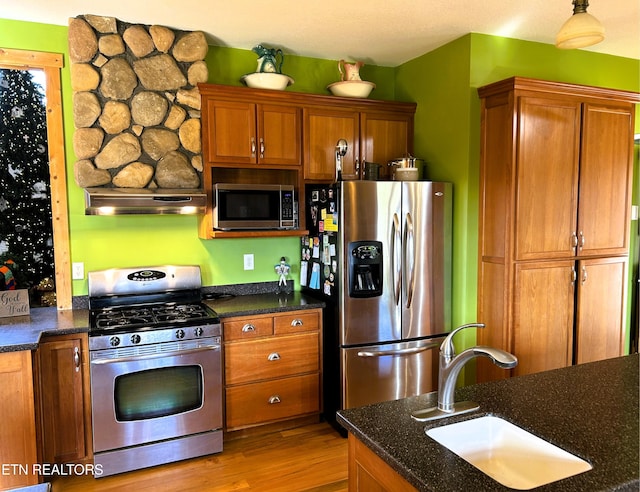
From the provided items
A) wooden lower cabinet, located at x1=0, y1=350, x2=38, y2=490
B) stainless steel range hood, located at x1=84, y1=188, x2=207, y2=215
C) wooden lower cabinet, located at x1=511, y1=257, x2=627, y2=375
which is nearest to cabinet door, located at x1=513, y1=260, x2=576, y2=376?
wooden lower cabinet, located at x1=511, y1=257, x2=627, y2=375

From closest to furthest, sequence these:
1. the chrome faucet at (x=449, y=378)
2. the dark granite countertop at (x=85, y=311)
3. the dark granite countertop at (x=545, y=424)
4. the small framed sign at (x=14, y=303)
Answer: the dark granite countertop at (x=545, y=424) < the chrome faucet at (x=449, y=378) < the dark granite countertop at (x=85, y=311) < the small framed sign at (x=14, y=303)

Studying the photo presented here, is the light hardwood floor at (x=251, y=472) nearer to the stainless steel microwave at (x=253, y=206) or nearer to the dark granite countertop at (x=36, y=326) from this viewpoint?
the dark granite countertop at (x=36, y=326)

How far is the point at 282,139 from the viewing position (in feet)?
11.1

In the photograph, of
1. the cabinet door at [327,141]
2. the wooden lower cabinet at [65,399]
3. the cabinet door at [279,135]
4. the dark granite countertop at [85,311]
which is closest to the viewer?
the dark granite countertop at [85,311]

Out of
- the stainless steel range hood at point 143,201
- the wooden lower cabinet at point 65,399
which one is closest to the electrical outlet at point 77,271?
the stainless steel range hood at point 143,201

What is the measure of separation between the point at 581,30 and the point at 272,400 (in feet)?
8.67

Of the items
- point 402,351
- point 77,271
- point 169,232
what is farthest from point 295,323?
point 77,271

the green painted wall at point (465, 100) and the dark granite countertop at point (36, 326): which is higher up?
the green painted wall at point (465, 100)

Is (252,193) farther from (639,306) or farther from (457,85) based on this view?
(639,306)

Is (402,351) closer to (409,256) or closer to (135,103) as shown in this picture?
(409,256)

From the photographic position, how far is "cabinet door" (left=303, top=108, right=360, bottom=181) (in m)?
3.47

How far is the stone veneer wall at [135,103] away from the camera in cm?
300

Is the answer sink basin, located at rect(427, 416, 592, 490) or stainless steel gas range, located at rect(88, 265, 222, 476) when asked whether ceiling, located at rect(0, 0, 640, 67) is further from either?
sink basin, located at rect(427, 416, 592, 490)

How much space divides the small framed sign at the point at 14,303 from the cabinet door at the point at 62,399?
0.50 meters
